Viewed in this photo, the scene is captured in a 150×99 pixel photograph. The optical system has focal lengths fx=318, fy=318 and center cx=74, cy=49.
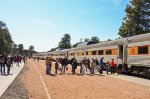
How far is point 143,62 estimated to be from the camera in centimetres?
2492

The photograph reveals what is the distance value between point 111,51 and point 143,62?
8.84 metres

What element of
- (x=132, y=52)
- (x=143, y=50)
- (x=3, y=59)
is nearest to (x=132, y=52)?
(x=132, y=52)

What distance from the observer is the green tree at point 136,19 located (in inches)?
2432

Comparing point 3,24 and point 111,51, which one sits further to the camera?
point 3,24

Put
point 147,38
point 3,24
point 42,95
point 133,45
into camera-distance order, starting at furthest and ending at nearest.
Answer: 1. point 3,24
2. point 133,45
3. point 147,38
4. point 42,95

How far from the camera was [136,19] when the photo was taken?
63.2 metres

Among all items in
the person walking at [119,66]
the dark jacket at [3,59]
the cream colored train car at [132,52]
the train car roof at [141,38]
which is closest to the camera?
the train car roof at [141,38]

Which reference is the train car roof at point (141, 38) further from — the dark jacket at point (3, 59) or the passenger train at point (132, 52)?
the dark jacket at point (3, 59)

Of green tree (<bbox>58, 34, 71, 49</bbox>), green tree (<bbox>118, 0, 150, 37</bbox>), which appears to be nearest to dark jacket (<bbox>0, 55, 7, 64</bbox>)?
green tree (<bbox>118, 0, 150, 37</bbox>)

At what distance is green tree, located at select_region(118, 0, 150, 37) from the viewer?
61.8m

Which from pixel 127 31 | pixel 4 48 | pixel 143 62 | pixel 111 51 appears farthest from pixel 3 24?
pixel 143 62

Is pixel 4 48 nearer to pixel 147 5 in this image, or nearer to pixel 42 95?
pixel 147 5

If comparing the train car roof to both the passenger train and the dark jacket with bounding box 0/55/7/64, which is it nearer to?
the passenger train

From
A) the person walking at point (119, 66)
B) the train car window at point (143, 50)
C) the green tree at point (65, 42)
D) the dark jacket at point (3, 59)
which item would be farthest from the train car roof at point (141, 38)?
the green tree at point (65, 42)
